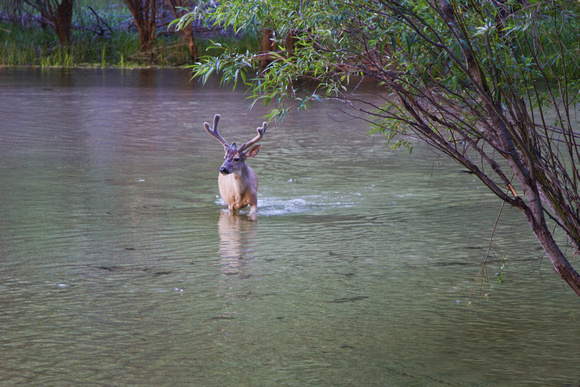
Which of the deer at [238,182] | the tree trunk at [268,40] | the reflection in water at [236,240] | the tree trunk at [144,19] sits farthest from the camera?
the tree trunk at [144,19]

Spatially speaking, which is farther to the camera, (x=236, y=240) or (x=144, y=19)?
(x=144, y=19)

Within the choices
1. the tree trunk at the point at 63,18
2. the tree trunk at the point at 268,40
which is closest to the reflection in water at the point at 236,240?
the tree trunk at the point at 268,40

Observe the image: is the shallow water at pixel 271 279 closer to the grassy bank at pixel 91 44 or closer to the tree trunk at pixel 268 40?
the tree trunk at pixel 268 40

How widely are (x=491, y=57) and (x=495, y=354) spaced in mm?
1292

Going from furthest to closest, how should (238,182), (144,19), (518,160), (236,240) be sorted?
(144,19)
(238,182)
(236,240)
(518,160)

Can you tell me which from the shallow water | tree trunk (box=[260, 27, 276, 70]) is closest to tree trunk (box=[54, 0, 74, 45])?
tree trunk (box=[260, 27, 276, 70])

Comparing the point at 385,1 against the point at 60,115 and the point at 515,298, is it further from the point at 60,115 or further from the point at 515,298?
the point at 60,115

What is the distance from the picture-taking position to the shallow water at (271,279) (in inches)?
145

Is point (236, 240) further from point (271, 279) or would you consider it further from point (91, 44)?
point (91, 44)

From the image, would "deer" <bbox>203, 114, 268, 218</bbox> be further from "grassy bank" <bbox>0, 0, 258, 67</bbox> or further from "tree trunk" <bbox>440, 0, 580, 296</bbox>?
"grassy bank" <bbox>0, 0, 258, 67</bbox>

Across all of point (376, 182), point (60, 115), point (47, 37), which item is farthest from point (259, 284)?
point (47, 37)

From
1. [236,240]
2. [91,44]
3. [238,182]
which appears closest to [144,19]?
[91,44]

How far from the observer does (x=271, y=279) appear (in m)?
5.04

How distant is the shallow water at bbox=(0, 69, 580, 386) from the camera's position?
12.1 feet
